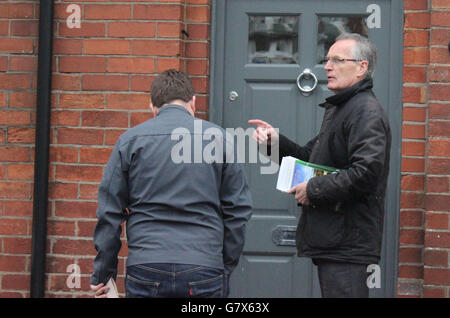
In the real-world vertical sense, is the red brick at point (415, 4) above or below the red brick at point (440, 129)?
above

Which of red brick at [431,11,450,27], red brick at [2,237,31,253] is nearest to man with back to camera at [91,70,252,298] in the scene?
red brick at [2,237,31,253]

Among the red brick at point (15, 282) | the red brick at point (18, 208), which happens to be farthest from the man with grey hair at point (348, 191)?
the red brick at point (15, 282)

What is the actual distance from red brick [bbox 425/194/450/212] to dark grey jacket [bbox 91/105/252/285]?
5.30ft

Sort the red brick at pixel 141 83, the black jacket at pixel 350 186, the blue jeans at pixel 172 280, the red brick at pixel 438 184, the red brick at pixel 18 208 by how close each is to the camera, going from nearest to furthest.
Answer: the blue jeans at pixel 172 280 < the black jacket at pixel 350 186 < the red brick at pixel 438 184 < the red brick at pixel 141 83 < the red brick at pixel 18 208

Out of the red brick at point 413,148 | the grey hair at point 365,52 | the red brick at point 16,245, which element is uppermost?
the grey hair at point 365,52

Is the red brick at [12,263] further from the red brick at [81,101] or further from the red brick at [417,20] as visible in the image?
the red brick at [417,20]

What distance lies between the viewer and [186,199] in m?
3.47

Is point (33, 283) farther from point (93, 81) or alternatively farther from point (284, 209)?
point (284, 209)

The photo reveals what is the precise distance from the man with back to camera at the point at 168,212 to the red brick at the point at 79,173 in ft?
4.67

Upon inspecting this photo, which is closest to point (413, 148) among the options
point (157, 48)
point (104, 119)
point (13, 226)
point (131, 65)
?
point (157, 48)

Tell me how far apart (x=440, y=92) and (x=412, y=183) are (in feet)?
2.00

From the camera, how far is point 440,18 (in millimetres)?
4816

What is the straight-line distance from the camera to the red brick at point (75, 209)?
5.03 metres
